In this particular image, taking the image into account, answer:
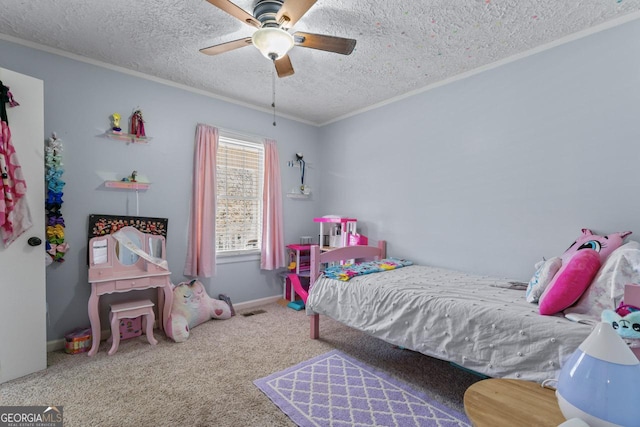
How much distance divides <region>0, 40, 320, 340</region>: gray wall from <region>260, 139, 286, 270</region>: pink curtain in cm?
27

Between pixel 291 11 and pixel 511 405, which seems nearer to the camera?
pixel 511 405

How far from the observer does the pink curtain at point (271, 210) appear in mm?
3887

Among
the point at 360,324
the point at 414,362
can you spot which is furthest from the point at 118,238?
the point at 414,362

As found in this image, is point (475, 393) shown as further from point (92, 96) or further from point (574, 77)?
point (92, 96)

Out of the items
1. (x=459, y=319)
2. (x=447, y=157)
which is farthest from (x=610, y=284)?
(x=447, y=157)

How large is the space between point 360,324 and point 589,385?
5.42 ft

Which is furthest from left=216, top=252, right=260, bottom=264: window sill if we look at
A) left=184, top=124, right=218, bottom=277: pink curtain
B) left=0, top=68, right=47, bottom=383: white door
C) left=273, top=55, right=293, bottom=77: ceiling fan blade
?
left=273, top=55, right=293, bottom=77: ceiling fan blade

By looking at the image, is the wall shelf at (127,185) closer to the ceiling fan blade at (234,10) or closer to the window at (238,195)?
the window at (238,195)

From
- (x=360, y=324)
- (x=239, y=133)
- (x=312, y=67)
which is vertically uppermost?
(x=312, y=67)

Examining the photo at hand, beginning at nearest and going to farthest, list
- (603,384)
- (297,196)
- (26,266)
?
(603,384)
(26,266)
(297,196)

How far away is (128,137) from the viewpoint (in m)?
2.91

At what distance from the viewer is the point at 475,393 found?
117 centimetres

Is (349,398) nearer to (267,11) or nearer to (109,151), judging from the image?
(267,11)

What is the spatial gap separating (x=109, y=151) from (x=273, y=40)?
2042mm
